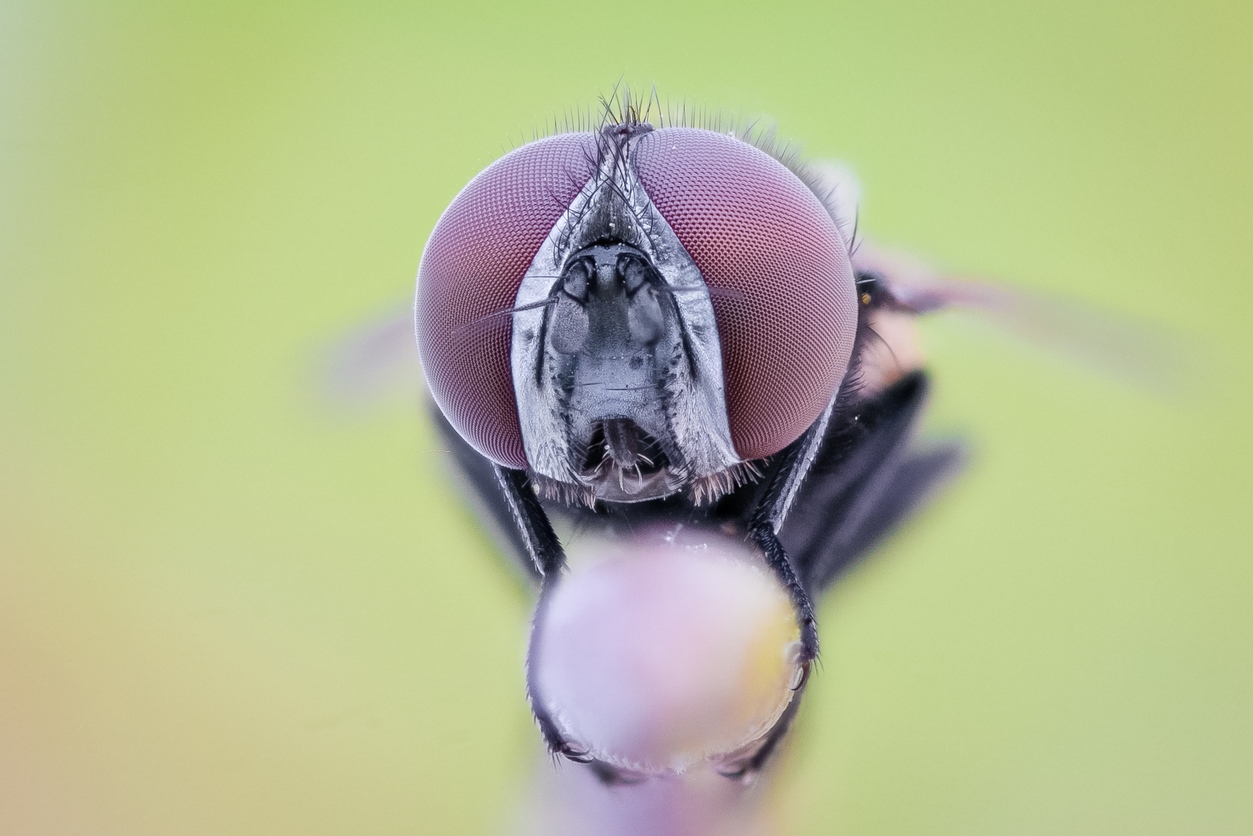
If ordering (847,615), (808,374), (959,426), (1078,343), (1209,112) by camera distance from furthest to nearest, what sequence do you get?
(1209,112), (847,615), (959,426), (1078,343), (808,374)

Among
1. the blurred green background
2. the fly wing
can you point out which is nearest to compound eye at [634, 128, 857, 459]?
the fly wing

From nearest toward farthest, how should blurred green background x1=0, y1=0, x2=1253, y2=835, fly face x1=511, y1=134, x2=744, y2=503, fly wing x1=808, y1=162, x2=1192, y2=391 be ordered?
fly face x1=511, y1=134, x2=744, y2=503, fly wing x1=808, y1=162, x2=1192, y2=391, blurred green background x1=0, y1=0, x2=1253, y2=835

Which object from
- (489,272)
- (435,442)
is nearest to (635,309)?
(489,272)

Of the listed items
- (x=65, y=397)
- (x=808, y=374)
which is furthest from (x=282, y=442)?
(x=808, y=374)

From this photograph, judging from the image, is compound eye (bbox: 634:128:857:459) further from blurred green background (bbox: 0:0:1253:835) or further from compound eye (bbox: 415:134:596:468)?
blurred green background (bbox: 0:0:1253:835)

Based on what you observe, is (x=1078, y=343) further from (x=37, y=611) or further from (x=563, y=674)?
(x=37, y=611)

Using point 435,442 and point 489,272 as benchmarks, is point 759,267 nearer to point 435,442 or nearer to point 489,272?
point 489,272
